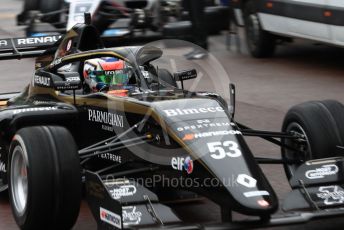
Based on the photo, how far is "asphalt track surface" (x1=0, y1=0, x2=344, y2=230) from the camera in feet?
25.8

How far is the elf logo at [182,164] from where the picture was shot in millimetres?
6668

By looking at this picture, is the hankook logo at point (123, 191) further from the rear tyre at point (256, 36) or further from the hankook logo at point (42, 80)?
the rear tyre at point (256, 36)

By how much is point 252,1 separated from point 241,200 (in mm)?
9761

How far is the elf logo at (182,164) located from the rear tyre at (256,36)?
29.1 ft

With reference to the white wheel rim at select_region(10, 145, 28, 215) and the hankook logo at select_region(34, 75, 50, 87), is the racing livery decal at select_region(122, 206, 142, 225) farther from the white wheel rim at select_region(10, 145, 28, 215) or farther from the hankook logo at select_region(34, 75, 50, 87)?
the hankook logo at select_region(34, 75, 50, 87)

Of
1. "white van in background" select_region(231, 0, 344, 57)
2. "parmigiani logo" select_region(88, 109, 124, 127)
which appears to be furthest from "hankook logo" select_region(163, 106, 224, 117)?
"white van in background" select_region(231, 0, 344, 57)

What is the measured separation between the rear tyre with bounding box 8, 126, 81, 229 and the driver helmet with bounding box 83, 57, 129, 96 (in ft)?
4.16

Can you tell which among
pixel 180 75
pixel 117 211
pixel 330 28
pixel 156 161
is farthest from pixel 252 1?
pixel 117 211

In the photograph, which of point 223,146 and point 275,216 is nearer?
point 275,216

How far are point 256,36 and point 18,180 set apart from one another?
29.2 feet

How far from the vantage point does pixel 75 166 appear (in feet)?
22.1

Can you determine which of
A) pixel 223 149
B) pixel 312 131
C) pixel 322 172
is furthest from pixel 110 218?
pixel 312 131

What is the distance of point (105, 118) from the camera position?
7738 mm

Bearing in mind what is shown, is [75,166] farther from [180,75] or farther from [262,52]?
[262,52]
